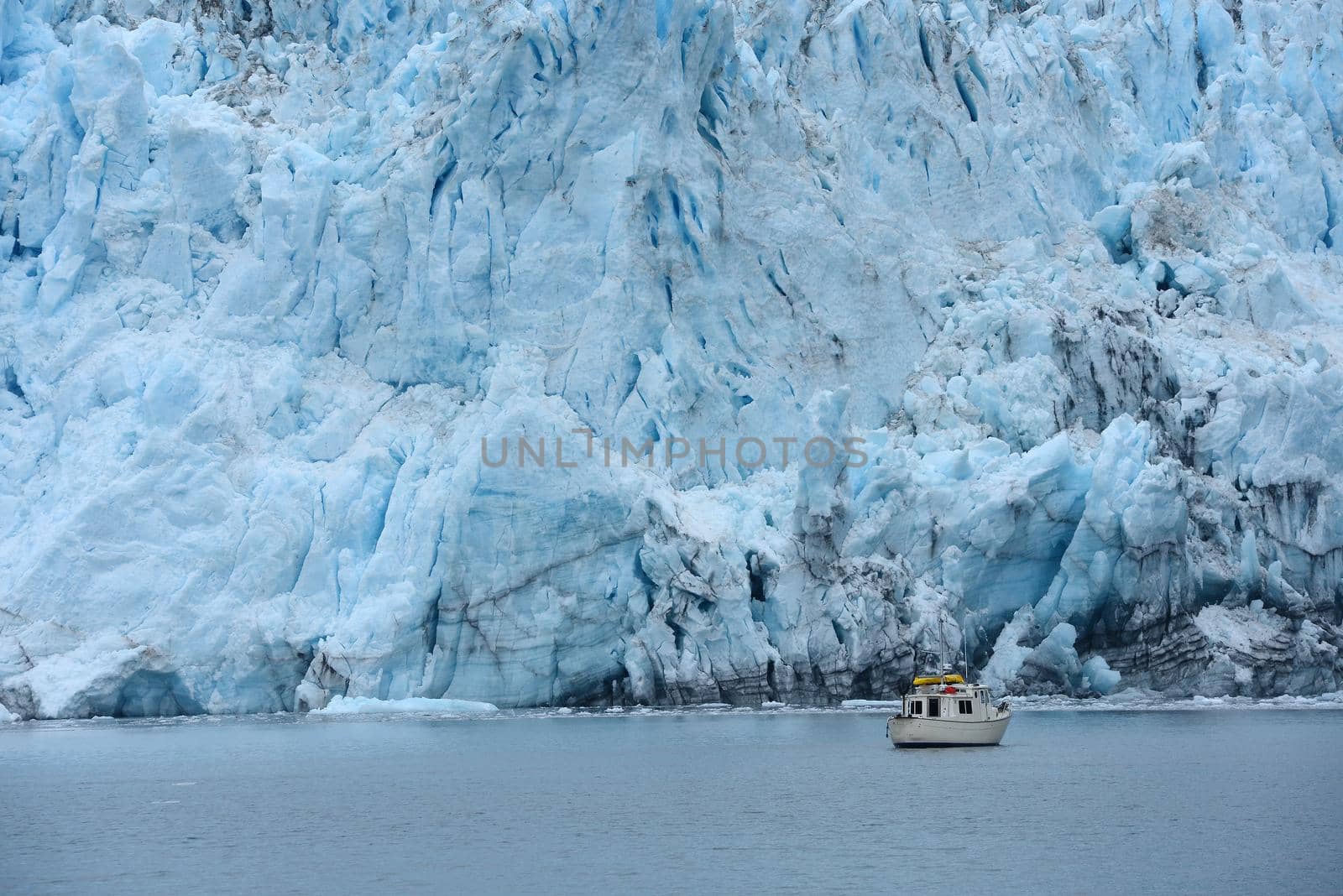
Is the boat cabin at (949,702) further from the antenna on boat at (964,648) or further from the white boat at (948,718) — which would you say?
the antenna on boat at (964,648)

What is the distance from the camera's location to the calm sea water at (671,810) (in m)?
10.6

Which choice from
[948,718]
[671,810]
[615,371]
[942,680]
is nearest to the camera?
[671,810]

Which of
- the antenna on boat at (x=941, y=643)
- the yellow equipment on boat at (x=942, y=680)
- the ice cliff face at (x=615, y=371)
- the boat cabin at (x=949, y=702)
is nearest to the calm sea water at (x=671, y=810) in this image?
the boat cabin at (x=949, y=702)

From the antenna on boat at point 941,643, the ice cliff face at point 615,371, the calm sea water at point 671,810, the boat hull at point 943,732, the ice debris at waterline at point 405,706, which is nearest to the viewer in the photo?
the calm sea water at point 671,810

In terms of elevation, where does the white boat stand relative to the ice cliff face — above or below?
below

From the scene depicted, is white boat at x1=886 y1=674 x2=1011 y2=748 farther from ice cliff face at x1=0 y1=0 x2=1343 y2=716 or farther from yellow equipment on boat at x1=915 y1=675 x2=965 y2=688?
ice cliff face at x1=0 y1=0 x2=1343 y2=716

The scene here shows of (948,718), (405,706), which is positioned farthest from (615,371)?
(948,718)

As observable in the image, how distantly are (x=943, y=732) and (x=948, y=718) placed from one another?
0.21 meters

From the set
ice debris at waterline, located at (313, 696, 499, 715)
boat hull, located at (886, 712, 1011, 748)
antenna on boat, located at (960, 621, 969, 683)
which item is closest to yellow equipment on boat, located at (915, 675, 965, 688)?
boat hull, located at (886, 712, 1011, 748)

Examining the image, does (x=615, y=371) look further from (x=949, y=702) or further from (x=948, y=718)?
(x=948, y=718)

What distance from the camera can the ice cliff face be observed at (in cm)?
2123

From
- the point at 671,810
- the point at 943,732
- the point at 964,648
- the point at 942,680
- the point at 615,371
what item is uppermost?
the point at 615,371

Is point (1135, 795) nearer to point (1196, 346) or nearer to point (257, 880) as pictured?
point (257, 880)

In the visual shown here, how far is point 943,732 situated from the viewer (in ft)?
62.4
